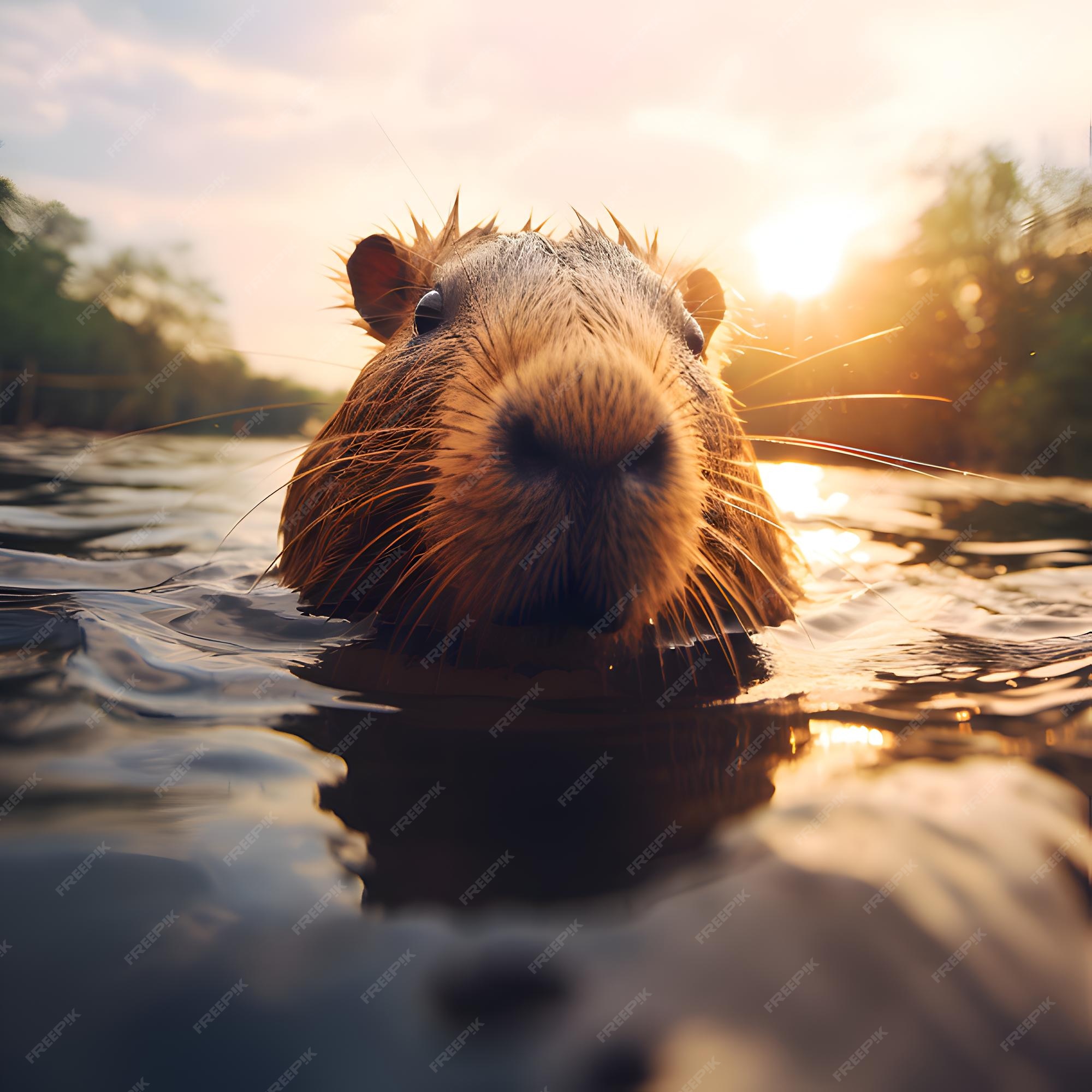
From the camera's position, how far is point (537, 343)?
236 cm

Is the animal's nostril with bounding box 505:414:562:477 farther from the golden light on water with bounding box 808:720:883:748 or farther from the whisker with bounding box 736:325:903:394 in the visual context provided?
the whisker with bounding box 736:325:903:394

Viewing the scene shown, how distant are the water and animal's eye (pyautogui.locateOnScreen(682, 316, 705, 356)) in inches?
57.8

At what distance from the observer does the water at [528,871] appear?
104cm

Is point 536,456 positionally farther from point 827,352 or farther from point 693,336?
point 827,352

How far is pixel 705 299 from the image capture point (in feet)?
13.1

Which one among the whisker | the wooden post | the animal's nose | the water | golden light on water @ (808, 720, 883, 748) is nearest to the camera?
the water

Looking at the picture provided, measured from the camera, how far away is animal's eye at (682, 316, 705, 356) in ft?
10.9

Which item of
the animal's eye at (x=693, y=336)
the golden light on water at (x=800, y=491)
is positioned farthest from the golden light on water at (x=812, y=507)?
the animal's eye at (x=693, y=336)

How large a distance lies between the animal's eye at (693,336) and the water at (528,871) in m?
1.47

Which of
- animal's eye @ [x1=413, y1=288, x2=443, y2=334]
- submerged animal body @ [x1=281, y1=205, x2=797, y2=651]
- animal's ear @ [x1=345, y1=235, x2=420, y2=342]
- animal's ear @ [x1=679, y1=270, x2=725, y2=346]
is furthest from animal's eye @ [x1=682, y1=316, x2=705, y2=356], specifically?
animal's ear @ [x1=345, y1=235, x2=420, y2=342]

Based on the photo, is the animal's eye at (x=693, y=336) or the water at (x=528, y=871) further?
the animal's eye at (x=693, y=336)

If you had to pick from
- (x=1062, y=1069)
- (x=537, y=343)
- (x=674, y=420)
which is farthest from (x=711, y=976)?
(x=537, y=343)

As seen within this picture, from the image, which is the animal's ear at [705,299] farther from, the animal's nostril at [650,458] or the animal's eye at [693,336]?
the animal's nostril at [650,458]

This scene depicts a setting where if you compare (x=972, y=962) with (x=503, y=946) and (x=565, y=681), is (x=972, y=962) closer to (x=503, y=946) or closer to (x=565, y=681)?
(x=503, y=946)
